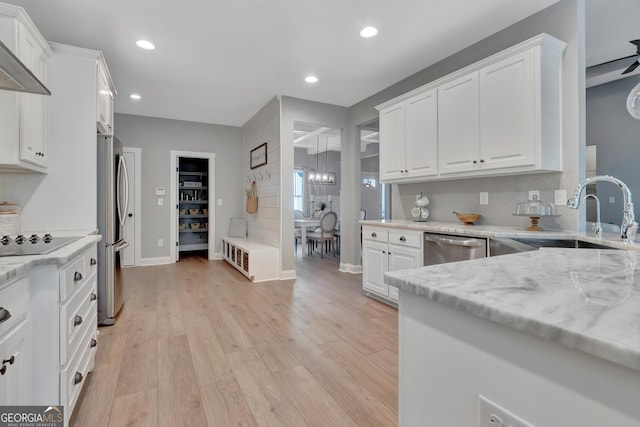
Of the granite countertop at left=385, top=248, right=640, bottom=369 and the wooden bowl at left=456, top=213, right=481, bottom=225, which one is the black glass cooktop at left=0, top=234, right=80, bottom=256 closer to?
the granite countertop at left=385, top=248, right=640, bottom=369

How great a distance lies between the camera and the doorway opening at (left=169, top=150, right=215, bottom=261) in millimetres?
5797

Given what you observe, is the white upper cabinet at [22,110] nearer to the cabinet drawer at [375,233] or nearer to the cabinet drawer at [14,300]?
the cabinet drawer at [14,300]

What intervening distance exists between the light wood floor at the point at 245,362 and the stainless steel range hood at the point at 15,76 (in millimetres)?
1740

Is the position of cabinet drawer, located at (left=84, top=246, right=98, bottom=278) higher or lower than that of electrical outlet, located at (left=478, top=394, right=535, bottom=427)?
higher

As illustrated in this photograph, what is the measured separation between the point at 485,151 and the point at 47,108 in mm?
3588

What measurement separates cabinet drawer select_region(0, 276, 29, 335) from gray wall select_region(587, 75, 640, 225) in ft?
23.2

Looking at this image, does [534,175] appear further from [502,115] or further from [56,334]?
[56,334]

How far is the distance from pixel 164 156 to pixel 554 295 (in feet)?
20.3

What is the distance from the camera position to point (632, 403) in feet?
1.42

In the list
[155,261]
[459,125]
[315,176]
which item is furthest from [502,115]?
[315,176]

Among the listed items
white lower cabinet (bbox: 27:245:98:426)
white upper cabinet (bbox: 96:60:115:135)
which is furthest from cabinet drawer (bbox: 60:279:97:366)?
white upper cabinet (bbox: 96:60:115:135)

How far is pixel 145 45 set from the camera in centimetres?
314

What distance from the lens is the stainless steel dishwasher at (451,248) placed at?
2469mm

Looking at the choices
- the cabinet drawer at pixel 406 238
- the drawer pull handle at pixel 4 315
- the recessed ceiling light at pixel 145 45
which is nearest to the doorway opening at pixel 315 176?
the cabinet drawer at pixel 406 238
